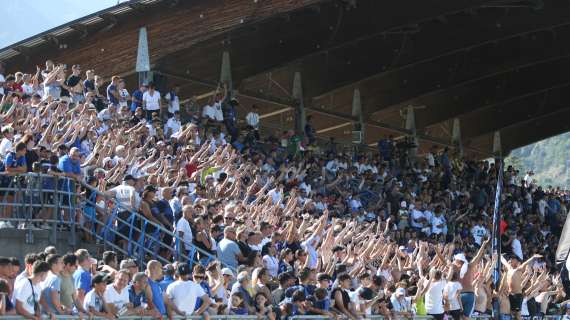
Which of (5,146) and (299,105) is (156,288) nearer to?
(5,146)

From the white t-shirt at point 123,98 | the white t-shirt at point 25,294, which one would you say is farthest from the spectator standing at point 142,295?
the white t-shirt at point 123,98

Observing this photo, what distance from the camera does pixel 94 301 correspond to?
13336 mm

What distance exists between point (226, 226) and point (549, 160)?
95.9m

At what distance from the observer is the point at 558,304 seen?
23656 millimetres

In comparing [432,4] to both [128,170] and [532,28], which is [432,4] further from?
[128,170]

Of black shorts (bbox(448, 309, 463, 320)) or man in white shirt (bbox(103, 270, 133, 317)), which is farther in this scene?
black shorts (bbox(448, 309, 463, 320))

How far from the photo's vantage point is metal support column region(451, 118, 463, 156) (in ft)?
156

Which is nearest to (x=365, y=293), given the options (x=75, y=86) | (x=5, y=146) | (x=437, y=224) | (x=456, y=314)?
(x=456, y=314)

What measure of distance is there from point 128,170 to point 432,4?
1513 centimetres

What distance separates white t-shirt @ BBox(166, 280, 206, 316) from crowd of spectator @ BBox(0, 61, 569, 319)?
0.06ft

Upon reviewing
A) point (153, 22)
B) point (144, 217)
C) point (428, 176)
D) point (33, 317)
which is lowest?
point (33, 317)

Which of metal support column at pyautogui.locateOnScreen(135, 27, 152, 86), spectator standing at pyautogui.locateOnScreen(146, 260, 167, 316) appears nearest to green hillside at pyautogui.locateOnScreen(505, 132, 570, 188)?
metal support column at pyautogui.locateOnScreen(135, 27, 152, 86)

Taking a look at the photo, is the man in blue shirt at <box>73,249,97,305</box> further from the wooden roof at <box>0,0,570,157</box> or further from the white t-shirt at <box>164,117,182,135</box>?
the wooden roof at <box>0,0,570,157</box>

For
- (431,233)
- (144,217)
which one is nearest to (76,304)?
(144,217)
